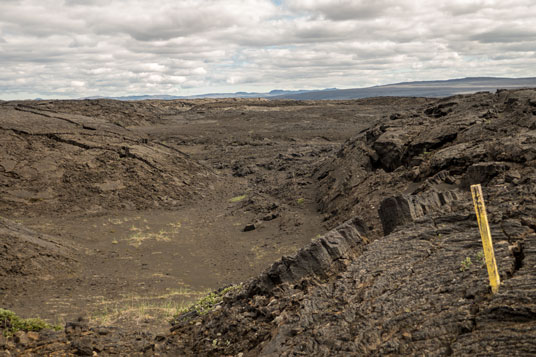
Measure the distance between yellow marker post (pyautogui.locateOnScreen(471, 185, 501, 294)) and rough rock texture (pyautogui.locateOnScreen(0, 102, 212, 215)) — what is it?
809 inches

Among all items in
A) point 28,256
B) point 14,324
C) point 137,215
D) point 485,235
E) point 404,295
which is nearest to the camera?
point 485,235

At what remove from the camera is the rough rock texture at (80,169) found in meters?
22.5

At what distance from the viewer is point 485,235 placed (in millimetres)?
5121

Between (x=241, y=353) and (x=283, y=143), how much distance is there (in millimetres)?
37839

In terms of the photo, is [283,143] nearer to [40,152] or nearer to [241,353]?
[40,152]

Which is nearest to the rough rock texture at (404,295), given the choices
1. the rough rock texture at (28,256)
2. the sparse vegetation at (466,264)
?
the sparse vegetation at (466,264)

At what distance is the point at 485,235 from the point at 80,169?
24.0m

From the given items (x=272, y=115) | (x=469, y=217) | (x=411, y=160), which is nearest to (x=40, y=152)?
(x=411, y=160)

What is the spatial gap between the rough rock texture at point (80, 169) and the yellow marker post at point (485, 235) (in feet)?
67.4

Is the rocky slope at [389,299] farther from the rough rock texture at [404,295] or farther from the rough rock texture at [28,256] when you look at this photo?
the rough rock texture at [28,256]

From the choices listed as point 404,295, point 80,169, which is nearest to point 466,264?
point 404,295

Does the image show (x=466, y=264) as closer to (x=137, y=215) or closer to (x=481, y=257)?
(x=481, y=257)

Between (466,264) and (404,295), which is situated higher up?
(466,264)

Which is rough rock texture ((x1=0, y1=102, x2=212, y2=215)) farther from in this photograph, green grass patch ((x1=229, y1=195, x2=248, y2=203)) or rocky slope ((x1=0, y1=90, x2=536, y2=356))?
rocky slope ((x1=0, y1=90, x2=536, y2=356))
